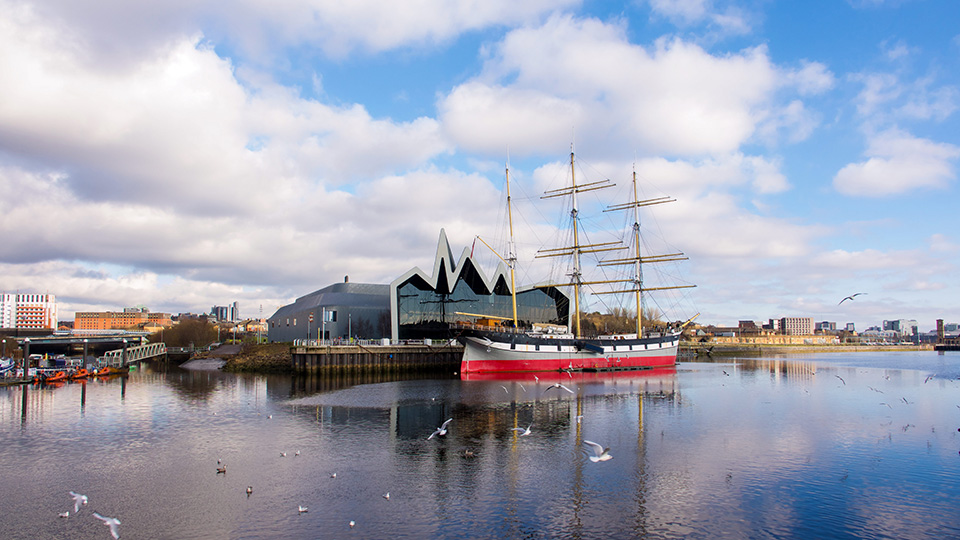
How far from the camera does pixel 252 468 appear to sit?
20.0 metres

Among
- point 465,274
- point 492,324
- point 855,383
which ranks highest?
point 465,274

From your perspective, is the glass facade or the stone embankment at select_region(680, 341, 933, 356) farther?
the stone embankment at select_region(680, 341, 933, 356)

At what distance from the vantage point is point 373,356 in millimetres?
69000

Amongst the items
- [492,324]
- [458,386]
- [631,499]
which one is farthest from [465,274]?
[631,499]

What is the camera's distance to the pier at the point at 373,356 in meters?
66.4

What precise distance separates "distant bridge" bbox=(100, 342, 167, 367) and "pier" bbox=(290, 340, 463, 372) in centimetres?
2364

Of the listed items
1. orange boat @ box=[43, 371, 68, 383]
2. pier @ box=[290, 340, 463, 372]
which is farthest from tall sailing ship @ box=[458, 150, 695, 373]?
orange boat @ box=[43, 371, 68, 383]

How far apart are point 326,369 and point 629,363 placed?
35.4 m

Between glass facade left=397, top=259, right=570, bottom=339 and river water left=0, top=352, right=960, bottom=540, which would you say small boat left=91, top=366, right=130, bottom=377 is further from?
glass facade left=397, top=259, right=570, bottom=339

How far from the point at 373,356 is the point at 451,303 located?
51.2 feet

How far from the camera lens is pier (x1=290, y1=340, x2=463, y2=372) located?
2616 inches

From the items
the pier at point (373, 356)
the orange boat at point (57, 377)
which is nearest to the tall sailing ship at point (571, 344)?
the pier at point (373, 356)

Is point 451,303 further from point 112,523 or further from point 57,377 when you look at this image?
point 112,523

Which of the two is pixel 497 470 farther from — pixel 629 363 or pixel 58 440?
pixel 629 363
